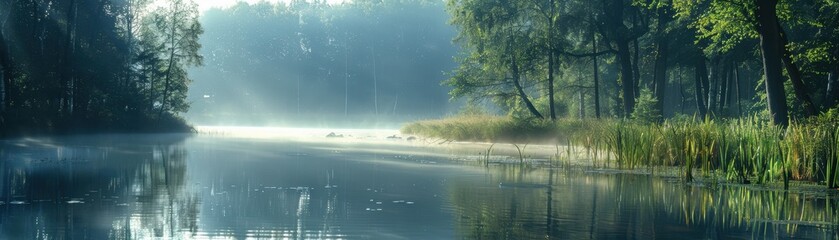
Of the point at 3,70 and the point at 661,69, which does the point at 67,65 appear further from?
the point at 661,69

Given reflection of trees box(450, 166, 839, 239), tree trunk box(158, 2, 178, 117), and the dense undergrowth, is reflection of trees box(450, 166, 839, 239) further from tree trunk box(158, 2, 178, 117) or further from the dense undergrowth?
tree trunk box(158, 2, 178, 117)

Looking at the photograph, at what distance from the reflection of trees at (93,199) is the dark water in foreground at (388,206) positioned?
2 centimetres

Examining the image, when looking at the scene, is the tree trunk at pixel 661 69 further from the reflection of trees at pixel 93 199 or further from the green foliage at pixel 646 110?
the reflection of trees at pixel 93 199

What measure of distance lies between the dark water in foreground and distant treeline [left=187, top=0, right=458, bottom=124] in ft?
346

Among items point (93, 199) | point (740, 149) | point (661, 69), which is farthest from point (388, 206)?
point (661, 69)

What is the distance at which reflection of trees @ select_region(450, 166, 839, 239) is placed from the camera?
434 inches

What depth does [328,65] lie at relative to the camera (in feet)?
432

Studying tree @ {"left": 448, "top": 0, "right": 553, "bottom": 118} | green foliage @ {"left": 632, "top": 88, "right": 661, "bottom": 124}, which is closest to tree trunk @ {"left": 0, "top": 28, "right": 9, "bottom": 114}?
tree @ {"left": 448, "top": 0, "right": 553, "bottom": 118}

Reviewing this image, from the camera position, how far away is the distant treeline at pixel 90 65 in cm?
4772

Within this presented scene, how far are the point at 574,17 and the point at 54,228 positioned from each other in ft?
113

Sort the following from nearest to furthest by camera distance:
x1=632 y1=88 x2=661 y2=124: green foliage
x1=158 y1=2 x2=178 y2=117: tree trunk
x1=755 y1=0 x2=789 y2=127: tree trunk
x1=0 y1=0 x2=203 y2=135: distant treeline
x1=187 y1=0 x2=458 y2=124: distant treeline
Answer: x1=755 y1=0 x2=789 y2=127: tree trunk
x1=632 y1=88 x2=661 y2=124: green foliage
x1=0 y1=0 x2=203 y2=135: distant treeline
x1=158 y1=2 x2=178 y2=117: tree trunk
x1=187 y1=0 x2=458 y2=124: distant treeline

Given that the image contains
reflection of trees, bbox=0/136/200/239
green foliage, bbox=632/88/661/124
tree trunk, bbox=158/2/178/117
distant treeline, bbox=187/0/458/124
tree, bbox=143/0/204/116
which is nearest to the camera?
reflection of trees, bbox=0/136/200/239

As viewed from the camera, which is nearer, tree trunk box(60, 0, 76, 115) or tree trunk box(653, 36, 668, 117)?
tree trunk box(653, 36, 668, 117)

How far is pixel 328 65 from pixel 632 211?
119766 millimetres
